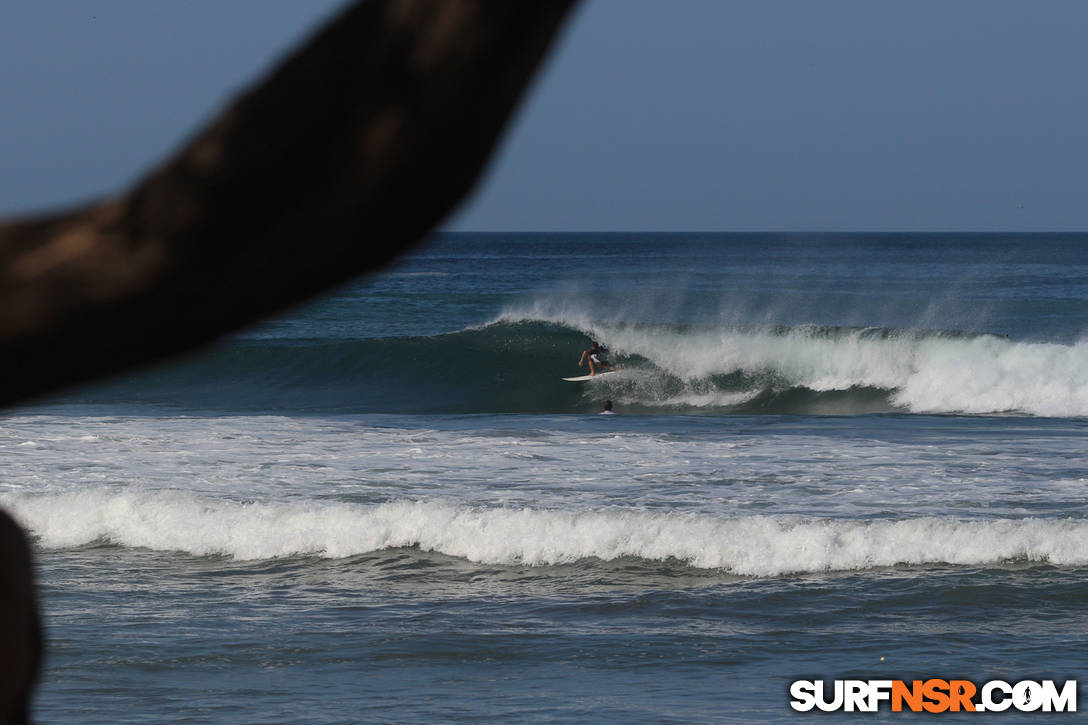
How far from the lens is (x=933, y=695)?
650 cm

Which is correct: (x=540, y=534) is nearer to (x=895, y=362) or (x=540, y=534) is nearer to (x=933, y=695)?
(x=933, y=695)

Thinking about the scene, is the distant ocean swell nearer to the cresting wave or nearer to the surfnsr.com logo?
the cresting wave

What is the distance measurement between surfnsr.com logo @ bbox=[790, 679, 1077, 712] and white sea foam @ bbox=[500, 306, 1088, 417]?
1567 cm

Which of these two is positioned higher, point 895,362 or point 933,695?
point 895,362

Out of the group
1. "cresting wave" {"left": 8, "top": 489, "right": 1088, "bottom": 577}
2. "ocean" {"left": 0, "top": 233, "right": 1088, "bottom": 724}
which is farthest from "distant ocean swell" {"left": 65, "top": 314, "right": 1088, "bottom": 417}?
"cresting wave" {"left": 8, "top": 489, "right": 1088, "bottom": 577}

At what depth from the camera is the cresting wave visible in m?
9.45

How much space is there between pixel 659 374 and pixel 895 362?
5.03 meters

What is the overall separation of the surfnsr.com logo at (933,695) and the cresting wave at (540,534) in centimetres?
265

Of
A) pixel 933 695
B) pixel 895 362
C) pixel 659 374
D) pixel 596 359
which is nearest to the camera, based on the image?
pixel 933 695

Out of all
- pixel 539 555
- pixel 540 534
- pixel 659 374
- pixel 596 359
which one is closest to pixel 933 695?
pixel 539 555

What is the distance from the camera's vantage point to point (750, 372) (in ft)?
89.3

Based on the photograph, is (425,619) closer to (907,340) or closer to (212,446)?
(212,446)

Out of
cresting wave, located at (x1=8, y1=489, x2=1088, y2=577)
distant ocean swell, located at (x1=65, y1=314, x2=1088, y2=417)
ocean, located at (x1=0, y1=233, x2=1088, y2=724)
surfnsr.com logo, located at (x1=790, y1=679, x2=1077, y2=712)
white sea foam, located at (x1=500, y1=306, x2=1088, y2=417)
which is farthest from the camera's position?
distant ocean swell, located at (x1=65, y1=314, x2=1088, y2=417)

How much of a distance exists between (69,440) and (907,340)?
19.1 m
